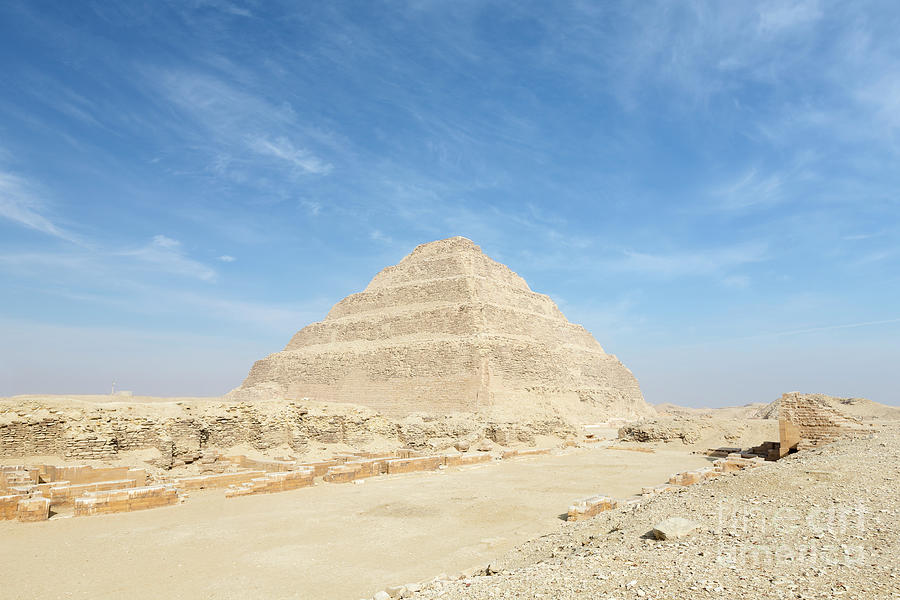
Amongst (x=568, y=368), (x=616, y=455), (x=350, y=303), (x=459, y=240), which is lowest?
(x=616, y=455)

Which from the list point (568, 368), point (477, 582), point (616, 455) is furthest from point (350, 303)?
point (477, 582)

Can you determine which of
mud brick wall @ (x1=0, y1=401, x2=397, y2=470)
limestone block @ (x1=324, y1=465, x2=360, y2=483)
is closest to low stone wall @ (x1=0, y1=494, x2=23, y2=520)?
mud brick wall @ (x1=0, y1=401, x2=397, y2=470)

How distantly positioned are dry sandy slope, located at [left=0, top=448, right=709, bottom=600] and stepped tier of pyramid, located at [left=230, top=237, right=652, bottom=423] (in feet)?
64.3

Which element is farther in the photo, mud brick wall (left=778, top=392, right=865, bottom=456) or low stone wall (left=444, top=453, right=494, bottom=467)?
low stone wall (left=444, top=453, right=494, bottom=467)

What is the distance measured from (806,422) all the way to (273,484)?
541 inches

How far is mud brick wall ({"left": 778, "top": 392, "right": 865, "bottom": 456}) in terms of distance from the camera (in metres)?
13.4

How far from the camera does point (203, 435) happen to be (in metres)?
15.3

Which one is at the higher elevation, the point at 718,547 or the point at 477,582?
the point at 718,547

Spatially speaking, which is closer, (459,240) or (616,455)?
(616,455)

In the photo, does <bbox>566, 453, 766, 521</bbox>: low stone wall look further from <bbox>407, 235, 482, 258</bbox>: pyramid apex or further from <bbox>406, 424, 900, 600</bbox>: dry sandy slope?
<bbox>407, 235, 482, 258</bbox>: pyramid apex

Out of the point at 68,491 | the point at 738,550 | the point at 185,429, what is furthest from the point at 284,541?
the point at 185,429

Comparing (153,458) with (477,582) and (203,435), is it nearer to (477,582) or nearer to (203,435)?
(203,435)

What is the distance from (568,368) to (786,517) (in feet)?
129

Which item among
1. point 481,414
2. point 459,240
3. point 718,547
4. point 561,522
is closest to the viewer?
point 718,547
